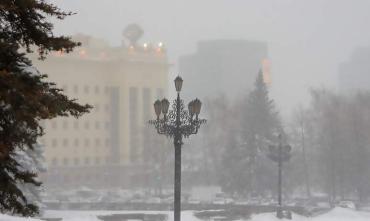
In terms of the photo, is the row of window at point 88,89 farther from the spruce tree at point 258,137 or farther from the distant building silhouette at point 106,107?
the spruce tree at point 258,137

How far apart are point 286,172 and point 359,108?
1040 cm

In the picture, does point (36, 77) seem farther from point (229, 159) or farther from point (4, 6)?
point (229, 159)

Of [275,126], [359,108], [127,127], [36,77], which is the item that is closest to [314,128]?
[359,108]

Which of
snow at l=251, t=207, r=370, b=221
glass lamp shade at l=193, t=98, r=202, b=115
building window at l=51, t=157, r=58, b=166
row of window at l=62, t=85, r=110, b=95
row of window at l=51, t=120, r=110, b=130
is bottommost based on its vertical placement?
snow at l=251, t=207, r=370, b=221

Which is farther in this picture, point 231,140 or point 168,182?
point 168,182

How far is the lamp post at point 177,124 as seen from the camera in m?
14.8

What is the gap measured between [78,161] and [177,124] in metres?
66.1

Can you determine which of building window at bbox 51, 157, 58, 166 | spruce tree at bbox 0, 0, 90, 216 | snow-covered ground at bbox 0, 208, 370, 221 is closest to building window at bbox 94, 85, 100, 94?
building window at bbox 51, 157, 58, 166

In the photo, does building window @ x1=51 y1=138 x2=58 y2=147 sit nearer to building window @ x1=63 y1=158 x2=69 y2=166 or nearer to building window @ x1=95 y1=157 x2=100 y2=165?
building window @ x1=63 y1=158 x2=69 y2=166

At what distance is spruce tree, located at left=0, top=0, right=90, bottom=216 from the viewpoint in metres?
6.44

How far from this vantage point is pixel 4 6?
6.25m

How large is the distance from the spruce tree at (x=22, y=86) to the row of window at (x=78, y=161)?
A: 7191 centimetres

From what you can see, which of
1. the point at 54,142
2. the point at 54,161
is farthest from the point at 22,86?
the point at 54,142

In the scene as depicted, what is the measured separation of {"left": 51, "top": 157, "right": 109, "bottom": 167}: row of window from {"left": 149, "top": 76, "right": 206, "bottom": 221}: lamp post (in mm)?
62842
